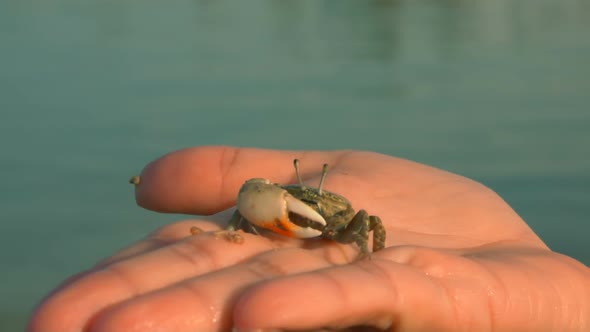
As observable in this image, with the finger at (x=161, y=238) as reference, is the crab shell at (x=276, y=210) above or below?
above

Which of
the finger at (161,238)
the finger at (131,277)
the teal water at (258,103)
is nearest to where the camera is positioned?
the finger at (131,277)

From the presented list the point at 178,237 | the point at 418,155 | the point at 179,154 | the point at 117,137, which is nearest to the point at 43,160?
the point at 117,137

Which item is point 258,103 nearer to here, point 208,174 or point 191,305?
point 208,174

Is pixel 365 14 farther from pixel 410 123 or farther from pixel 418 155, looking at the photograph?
pixel 418 155

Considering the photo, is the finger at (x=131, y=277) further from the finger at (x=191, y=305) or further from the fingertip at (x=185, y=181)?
the fingertip at (x=185, y=181)

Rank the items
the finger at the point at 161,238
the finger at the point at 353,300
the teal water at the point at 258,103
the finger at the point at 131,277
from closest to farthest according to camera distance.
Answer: the finger at the point at 353,300 < the finger at the point at 131,277 < the finger at the point at 161,238 < the teal water at the point at 258,103

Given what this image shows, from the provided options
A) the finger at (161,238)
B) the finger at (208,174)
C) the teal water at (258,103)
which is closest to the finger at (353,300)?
the finger at (161,238)

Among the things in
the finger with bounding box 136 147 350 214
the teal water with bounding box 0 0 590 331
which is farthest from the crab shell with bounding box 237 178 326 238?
the teal water with bounding box 0 0 590 331
